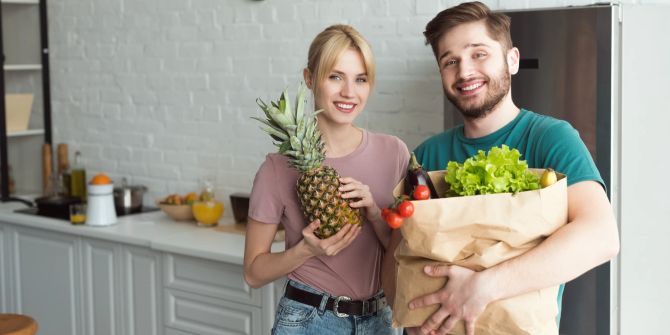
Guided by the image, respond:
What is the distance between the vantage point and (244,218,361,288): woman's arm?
201 centimetres

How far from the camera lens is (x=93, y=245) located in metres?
4.15

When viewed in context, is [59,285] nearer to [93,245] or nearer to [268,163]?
[93,245]

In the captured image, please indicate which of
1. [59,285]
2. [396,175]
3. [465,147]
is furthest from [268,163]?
[59,285]

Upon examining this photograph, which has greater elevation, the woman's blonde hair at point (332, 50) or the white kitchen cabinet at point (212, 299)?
the woman's blonde hair at point (332, 50)

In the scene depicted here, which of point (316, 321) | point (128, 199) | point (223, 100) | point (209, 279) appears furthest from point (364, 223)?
point (128, 199)

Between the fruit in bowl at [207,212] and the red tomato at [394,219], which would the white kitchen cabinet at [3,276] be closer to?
the fruit in bowl at [207,212]

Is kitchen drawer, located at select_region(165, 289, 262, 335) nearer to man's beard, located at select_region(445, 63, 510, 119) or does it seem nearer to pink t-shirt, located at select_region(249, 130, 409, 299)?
pink t-shirt, located at select_region(249, 130, 409, 299)

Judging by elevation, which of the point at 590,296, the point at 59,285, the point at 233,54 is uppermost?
the point at 233,54

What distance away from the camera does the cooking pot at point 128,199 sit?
4527mm

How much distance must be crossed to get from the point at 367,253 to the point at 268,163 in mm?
370

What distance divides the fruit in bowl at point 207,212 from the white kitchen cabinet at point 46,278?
2.20ft

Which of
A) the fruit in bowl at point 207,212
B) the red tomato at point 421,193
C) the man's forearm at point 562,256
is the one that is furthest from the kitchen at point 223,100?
the red tomato at point 421,193

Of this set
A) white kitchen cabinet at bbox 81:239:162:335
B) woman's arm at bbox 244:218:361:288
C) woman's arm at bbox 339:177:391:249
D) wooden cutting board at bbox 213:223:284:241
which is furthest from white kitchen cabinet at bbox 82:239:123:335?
woman's arm at bbox 339:177:391:249

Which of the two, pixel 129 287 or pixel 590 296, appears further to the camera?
pixel 129 287
